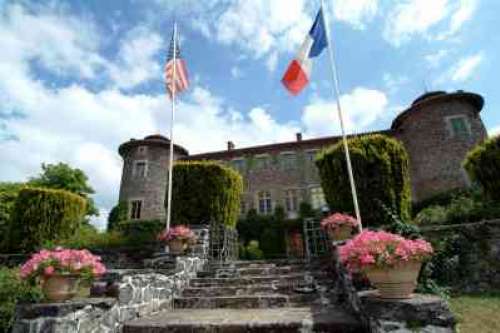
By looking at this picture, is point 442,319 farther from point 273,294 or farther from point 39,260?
point 39,260

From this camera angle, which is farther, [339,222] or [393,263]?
[339,222]

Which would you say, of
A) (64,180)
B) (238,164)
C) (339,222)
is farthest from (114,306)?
(64,180)

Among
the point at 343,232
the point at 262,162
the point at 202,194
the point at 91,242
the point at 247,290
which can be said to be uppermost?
the point at 262,162

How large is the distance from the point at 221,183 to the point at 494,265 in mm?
5999

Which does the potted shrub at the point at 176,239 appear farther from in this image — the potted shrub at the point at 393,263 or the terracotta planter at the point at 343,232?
the potted shrub at the point at 393,263

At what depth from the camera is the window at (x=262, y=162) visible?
68.6 feet

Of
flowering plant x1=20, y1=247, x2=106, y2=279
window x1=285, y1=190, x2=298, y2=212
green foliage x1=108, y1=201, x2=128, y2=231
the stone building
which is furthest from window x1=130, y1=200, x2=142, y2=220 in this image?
flowering plant x1=20, y1=247, x2=106, y2=279

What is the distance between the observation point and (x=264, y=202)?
808 inches

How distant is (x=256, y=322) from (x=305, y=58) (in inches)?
226

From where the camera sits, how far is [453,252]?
5.36 m

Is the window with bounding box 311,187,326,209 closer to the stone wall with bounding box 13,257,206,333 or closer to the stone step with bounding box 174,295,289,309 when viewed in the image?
the stone wall with bounding box 13,257,206,333

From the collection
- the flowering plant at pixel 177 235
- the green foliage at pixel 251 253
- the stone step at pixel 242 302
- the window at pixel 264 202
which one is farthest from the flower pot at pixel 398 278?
the window at pixel 264 202

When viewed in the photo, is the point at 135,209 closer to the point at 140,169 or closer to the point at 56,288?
the point at 140,169

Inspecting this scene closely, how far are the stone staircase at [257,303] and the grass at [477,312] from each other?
1234mm
